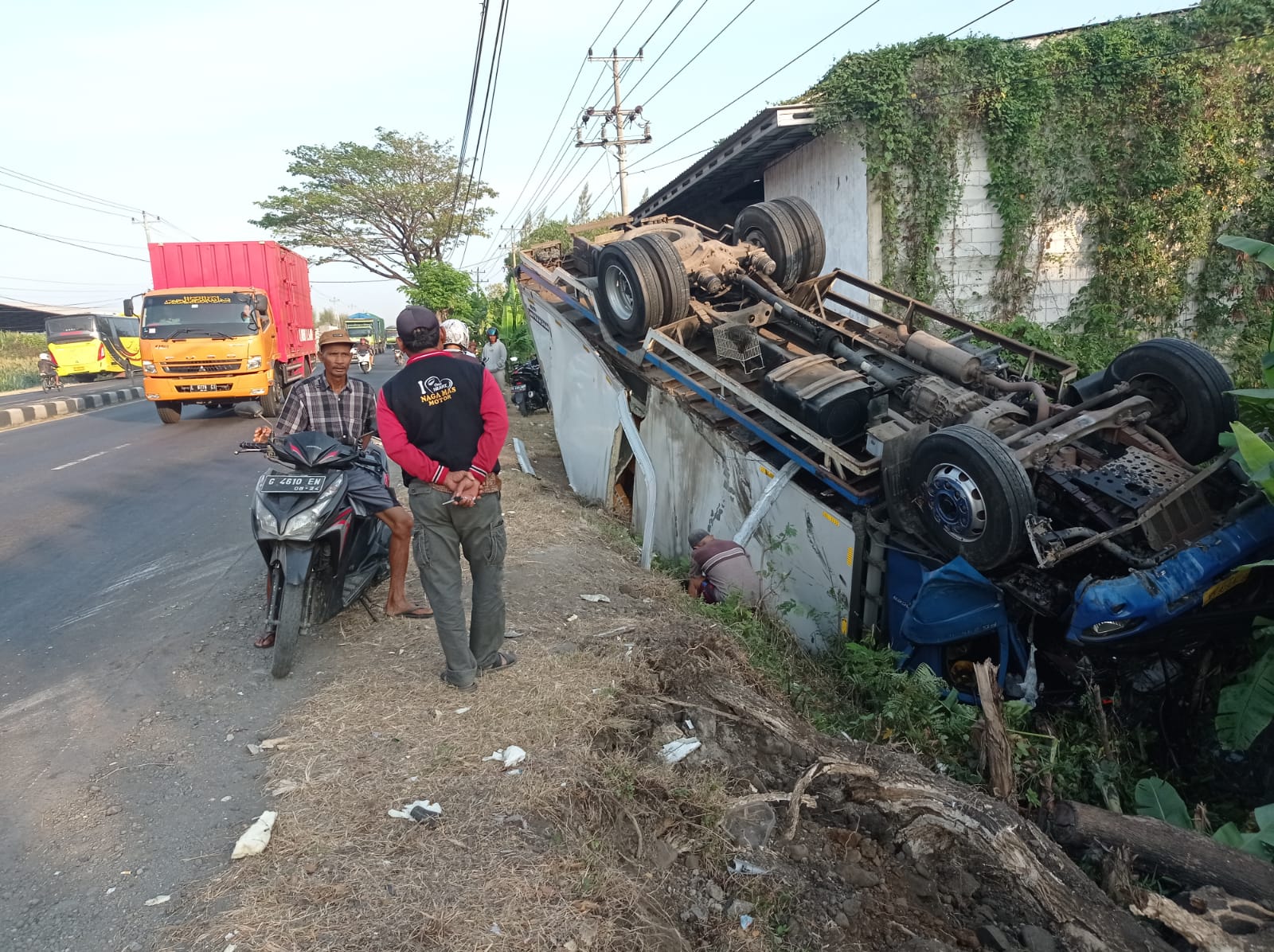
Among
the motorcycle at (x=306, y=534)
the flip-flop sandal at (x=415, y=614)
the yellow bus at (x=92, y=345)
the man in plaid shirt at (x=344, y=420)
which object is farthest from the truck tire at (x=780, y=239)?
the yellow bus at (x=92, y=345)

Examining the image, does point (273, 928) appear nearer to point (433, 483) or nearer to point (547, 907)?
point (547, 907)

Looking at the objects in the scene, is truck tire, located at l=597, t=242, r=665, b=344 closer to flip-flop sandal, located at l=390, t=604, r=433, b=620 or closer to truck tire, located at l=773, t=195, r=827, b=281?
truck tire, located at l=773, t=195, r=827, b=281

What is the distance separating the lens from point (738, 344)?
670 cm

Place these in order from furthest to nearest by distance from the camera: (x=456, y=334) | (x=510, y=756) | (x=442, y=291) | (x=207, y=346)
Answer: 1. (x=442, y=291)
2. (x=207, y=346)
3. (x=456, y=334)
4. (x=510, y=756)

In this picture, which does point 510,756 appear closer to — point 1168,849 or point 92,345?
point 1168,849

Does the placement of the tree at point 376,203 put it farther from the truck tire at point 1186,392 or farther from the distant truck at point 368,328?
the truck tire at point 1186,392

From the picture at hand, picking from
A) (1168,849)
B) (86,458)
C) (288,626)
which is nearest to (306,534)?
(288,626)

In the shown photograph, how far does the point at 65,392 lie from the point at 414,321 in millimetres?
24648

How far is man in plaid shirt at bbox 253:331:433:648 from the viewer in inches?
174

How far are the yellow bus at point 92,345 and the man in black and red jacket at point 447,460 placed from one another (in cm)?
2653

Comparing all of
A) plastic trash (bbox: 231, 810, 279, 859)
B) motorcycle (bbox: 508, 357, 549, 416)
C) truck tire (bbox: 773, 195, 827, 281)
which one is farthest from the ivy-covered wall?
plastic trash (bbox: 231, 810, 279, 859)

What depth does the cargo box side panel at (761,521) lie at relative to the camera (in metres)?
5.49

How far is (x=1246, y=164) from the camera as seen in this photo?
1155 cm

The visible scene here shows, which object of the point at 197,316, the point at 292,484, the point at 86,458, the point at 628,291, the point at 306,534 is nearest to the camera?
the point at 306,534
